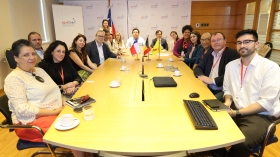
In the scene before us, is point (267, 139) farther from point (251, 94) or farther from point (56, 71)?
point (56, 71)

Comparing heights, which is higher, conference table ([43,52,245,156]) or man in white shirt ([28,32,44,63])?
man in white shirt ([28,32,44,63])

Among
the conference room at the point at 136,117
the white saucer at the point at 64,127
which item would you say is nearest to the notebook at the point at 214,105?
the conference room at the point at 136,117

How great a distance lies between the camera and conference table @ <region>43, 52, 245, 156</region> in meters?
1.01

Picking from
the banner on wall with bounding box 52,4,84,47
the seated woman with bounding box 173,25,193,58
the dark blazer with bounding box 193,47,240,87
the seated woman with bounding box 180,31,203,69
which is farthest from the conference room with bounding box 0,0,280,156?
the seated woman with bounding box 173,25,193,58

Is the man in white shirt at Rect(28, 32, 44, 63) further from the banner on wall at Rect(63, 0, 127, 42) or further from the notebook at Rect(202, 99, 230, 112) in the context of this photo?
the banner on wall at Rect(63, 0, 127, 42)

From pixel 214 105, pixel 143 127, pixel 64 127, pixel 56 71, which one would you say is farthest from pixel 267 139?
pixel 56 71

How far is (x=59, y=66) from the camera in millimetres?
2320

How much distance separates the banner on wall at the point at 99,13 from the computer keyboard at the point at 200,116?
6034 mm

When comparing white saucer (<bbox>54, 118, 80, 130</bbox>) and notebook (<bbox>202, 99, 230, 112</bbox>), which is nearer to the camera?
white saucer (<bbox>54, 118, 80, 130</bbox>)

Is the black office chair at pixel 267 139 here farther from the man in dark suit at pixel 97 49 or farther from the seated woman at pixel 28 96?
the man in dark suit at pixel 97 49

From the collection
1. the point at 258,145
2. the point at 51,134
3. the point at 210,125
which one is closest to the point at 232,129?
the point at 210,125

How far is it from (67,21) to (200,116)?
6.17m

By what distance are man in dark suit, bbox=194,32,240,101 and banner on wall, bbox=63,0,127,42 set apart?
16.5ft

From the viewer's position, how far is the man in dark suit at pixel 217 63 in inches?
Result: 89.3
